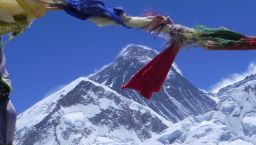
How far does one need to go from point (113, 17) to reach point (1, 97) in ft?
2.94

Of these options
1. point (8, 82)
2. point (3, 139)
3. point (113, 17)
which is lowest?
point (3, 139)

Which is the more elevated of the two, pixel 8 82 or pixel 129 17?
pixel 129 17

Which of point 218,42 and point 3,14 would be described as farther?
point 3,14

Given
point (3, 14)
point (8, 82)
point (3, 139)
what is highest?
point (3, 14)

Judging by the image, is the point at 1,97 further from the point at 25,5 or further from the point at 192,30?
the point at 192,30

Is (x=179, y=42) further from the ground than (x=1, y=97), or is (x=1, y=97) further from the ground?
(x=179, y=42)

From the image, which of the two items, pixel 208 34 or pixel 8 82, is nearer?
pixel 208 34

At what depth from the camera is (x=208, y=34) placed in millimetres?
4094

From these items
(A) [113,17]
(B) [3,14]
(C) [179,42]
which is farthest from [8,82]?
(C) [179,42]

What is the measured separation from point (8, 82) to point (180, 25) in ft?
3.85

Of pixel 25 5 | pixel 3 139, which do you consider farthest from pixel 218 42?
pixel 3 139

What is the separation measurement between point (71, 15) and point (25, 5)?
32 cm

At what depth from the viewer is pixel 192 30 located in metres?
4.16

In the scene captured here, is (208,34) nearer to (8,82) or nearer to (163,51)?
(163,51)
